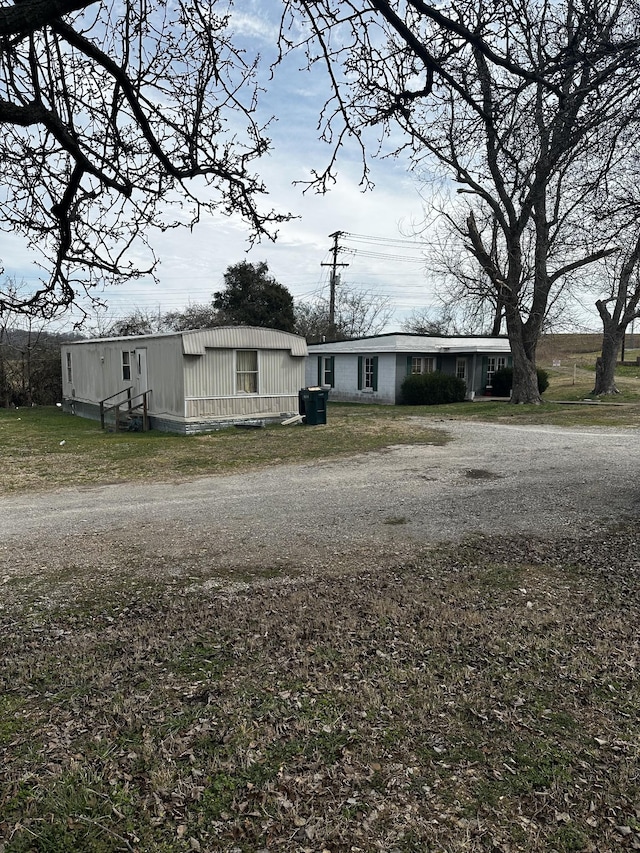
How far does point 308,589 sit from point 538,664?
188cm

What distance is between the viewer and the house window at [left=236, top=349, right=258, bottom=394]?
53.4 ft

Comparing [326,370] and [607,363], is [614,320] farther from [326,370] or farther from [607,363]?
[326,370]

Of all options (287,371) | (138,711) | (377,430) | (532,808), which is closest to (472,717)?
(532,808)

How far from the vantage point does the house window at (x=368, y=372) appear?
1009 inches

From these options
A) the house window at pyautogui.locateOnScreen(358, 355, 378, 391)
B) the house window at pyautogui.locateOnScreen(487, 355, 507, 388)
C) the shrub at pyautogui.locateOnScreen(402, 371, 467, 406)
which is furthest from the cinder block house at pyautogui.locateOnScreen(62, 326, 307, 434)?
the house window at pyautogui.locateOnScreen(487, 355, 507, 388)

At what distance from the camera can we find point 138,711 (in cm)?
302

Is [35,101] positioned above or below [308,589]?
above

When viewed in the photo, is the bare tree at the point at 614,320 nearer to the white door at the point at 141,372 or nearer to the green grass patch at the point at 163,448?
the green grass patch at the point at 163,448

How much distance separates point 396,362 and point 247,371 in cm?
977

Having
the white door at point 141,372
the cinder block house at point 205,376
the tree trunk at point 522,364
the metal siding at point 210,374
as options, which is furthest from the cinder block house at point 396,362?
the white door at point 141,372

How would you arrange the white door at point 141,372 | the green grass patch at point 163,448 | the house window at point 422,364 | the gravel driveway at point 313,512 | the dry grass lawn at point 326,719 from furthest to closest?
the house window at point 422,364 → the white door at point 141,372 → the green grass patch at point 163,448 → the gravel driveway at point 313,512 → the dry grass lawn at point 326,719

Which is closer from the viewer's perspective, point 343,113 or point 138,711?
point 138,711

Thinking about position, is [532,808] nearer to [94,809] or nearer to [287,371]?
[94,809]

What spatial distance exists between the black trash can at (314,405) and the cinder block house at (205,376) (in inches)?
29.3
